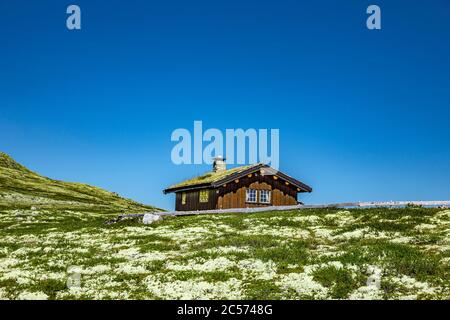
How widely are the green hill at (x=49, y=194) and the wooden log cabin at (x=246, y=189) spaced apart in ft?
126

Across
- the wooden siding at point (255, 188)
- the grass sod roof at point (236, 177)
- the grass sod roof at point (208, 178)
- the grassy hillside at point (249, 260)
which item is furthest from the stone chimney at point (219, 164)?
the grassy hillside at point (249, 260)

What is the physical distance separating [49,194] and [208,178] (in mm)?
72407

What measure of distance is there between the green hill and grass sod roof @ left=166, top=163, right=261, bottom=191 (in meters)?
32.0

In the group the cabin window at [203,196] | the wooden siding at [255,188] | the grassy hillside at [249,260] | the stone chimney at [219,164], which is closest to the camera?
the grassy hillside at [249,260]

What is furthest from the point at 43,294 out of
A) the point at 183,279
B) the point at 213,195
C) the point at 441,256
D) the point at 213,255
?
the point at 213,195

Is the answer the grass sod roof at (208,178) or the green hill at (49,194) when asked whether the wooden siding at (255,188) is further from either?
the green hill at (49,194)

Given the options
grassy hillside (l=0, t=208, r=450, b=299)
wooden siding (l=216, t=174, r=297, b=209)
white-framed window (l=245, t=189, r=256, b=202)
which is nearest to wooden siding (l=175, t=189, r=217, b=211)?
wooden siding (l=216, t=174, r=297, b=209)

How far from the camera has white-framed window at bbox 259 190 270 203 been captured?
197 ft

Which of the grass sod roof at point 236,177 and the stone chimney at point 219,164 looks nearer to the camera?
the grass sod roof at point 236,177

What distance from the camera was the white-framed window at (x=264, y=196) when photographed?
60.1 m

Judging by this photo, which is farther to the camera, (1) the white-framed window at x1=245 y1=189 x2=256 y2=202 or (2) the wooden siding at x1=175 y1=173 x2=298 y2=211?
(1) the white-framed window at x1=245 y1=189 x2=256 y2=202

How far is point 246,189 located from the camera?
5938 cm

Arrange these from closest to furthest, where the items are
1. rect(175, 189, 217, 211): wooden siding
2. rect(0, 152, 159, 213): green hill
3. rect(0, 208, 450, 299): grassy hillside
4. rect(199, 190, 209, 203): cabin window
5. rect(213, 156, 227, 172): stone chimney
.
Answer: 1. rect(0, 208, 450, 299): grassy hillside
2. rect(175, 189, 217, 211): wooden siding
3. rect(199, 190, 209, 203): cabin window
4. rect(213, 156, 227, 172): stone chimney
5. rect(0, 152, 159, 213): green hill

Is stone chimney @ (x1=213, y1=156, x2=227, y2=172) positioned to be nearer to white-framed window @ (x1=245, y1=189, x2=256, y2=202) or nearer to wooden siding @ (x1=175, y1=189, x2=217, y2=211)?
wooden siding @ (x1=175, y1=189, x2=217, y2=211)
